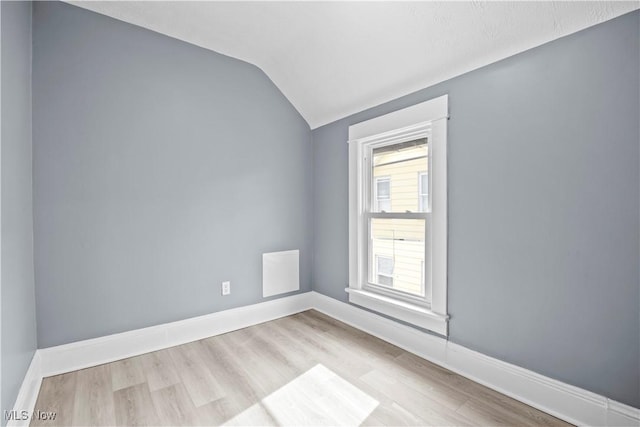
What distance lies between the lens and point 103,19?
2178 mm

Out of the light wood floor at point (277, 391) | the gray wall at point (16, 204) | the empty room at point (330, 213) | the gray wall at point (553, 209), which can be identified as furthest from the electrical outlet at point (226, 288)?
the gray wall at point (553, 209)

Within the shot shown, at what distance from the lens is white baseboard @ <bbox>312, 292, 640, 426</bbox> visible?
1.46 meters

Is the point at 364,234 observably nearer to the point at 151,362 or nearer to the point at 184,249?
the point at 184,249

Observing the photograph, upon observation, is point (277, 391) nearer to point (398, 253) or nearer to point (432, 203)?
point (398, 253)

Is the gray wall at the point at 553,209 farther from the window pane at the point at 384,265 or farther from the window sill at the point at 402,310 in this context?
the window pane at the point at 384,265

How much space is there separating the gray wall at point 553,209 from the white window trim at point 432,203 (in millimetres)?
69

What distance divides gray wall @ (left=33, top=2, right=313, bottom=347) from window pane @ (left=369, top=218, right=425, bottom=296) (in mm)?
1029

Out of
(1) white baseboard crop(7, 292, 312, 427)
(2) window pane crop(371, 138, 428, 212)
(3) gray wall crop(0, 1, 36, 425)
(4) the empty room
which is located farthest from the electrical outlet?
(2) window pane crop(371, 138, 428, 212)

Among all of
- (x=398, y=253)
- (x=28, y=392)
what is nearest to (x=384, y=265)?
(x=398, y=253)

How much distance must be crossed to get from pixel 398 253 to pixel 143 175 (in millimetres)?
A: 2236

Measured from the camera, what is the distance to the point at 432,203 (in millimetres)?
2225

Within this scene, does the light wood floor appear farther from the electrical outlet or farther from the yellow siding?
the yellow siding

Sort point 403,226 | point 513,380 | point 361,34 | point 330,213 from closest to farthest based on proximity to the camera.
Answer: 1. point 513,380
2. point 361,34
3. point 403,226
4. point 330,213

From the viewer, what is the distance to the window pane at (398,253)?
2.44 m
